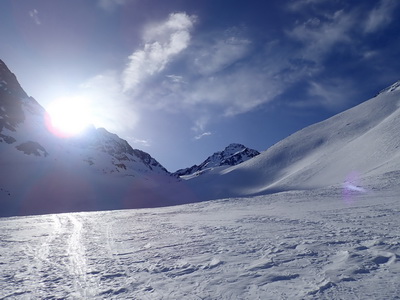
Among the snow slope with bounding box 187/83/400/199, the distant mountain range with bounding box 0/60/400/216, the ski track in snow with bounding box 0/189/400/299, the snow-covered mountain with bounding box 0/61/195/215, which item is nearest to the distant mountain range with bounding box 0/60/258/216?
the snow-covered mountain with bounding box 0/61/195/215

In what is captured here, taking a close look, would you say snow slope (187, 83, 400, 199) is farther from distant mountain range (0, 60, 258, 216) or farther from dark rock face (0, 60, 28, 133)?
dark rock face (0, 60, 28, 133)

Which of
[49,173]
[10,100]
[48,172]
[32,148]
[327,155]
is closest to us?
[327,155]

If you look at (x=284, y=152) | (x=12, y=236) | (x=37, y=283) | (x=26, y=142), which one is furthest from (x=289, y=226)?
(x=26, y=142)

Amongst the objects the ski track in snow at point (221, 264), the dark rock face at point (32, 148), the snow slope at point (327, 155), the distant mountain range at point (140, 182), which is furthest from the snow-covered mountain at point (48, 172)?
the ski track in snow at point (221, 264)

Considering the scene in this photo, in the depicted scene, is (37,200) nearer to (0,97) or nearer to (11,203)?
(11,203)

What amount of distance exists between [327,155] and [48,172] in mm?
66158

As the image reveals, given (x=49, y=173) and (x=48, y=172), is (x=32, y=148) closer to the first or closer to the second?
(x=48, y=172)

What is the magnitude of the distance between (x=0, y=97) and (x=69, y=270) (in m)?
100

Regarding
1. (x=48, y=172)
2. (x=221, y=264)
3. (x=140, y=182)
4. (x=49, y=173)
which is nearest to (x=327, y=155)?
(x=221, y=264)

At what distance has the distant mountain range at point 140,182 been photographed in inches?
1734

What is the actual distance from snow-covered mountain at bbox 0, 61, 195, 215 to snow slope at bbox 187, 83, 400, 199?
56.2 ft

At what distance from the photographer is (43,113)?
99.6m

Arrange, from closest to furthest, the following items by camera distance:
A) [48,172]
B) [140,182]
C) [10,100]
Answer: [48,172]
[10,100]
[140,182]

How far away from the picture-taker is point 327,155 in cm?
5109
